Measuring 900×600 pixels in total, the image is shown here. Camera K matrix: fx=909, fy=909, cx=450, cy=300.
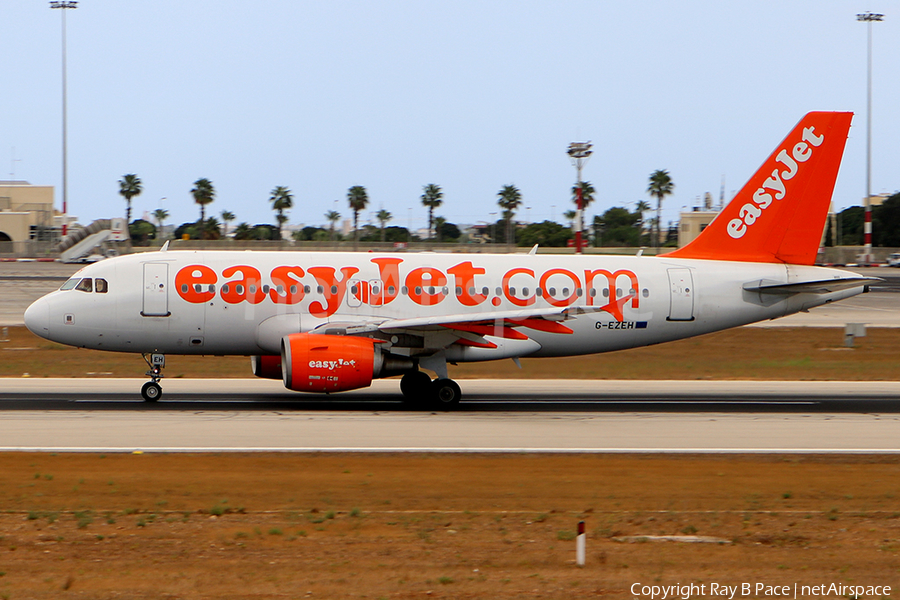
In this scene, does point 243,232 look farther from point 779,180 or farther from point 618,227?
point 779,180

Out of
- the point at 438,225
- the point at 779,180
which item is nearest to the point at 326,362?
the point at 779,180

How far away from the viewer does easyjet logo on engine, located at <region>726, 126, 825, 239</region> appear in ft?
85.8

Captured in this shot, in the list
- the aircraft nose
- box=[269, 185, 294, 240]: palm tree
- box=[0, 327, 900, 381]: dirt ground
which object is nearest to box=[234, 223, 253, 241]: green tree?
box=[269, 185, 294, 240]: palm tree

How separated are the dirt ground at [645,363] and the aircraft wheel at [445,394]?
755cm

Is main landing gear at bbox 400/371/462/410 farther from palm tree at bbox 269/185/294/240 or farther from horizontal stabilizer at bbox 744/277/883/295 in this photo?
palm tree at bbox 269/185/294/240

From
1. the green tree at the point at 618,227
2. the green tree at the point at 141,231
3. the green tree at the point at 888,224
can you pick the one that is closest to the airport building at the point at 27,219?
the green tree at the point at 141,231

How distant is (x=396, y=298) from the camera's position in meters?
24.0

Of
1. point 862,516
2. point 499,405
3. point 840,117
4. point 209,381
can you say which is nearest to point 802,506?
point 862,516

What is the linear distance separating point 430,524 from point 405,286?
1259 cm

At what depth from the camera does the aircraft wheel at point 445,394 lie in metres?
23.2

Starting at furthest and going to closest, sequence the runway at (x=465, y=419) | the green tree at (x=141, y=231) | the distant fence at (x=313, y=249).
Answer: the green tree at (x=141, y=231) → the distant fence at (x=313, y=249) → the runway at (x=465, y=419)

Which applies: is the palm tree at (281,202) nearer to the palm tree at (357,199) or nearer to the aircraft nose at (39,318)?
→ the palm tree at (357,199)

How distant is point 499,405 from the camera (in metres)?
24.0

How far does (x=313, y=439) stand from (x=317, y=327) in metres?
5.41
